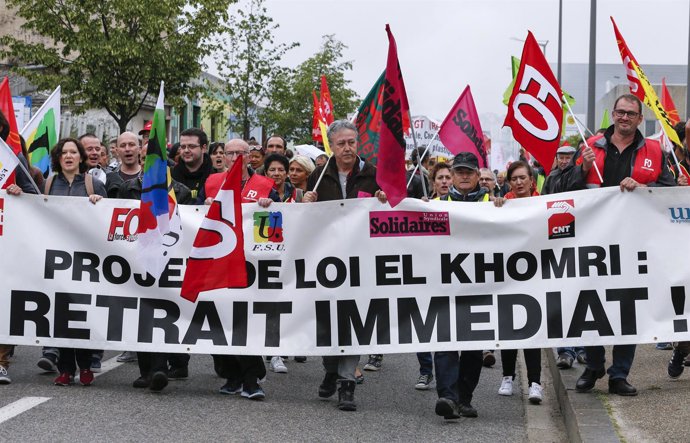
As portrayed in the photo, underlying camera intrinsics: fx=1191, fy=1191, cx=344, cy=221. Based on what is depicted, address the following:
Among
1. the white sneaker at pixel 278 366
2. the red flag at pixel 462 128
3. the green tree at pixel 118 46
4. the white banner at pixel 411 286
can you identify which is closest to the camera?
the white banner at pixel 411 286

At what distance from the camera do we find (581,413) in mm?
7438

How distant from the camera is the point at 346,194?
866cm

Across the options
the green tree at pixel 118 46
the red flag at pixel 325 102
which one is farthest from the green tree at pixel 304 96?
the red flag at pixel 325 102

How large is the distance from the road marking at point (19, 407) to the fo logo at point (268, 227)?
6.06 ft

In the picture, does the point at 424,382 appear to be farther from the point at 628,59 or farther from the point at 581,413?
the point at 628,59

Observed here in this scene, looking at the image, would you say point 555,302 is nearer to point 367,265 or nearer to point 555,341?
point 555,341

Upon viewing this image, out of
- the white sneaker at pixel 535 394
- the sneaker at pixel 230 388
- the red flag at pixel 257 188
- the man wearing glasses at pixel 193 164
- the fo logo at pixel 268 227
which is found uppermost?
the man wearing glasses at pixel 193 164

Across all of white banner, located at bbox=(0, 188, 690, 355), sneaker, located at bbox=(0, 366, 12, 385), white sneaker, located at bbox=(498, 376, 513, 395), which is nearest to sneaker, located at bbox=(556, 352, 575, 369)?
white sneaker, located at bbox=(498, 376, 513, 395)

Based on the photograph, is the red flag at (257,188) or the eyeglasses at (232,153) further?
the eyeglasses at (232,153)

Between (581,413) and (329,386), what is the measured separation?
6.34 ft

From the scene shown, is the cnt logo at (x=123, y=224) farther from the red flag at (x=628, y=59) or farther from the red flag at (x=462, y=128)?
the red flag at (x=628, y=59)

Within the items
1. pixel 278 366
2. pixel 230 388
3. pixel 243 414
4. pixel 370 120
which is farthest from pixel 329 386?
pixel 370 120

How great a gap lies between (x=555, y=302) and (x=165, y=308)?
9.06ft

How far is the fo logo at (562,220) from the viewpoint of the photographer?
821 centimetres
